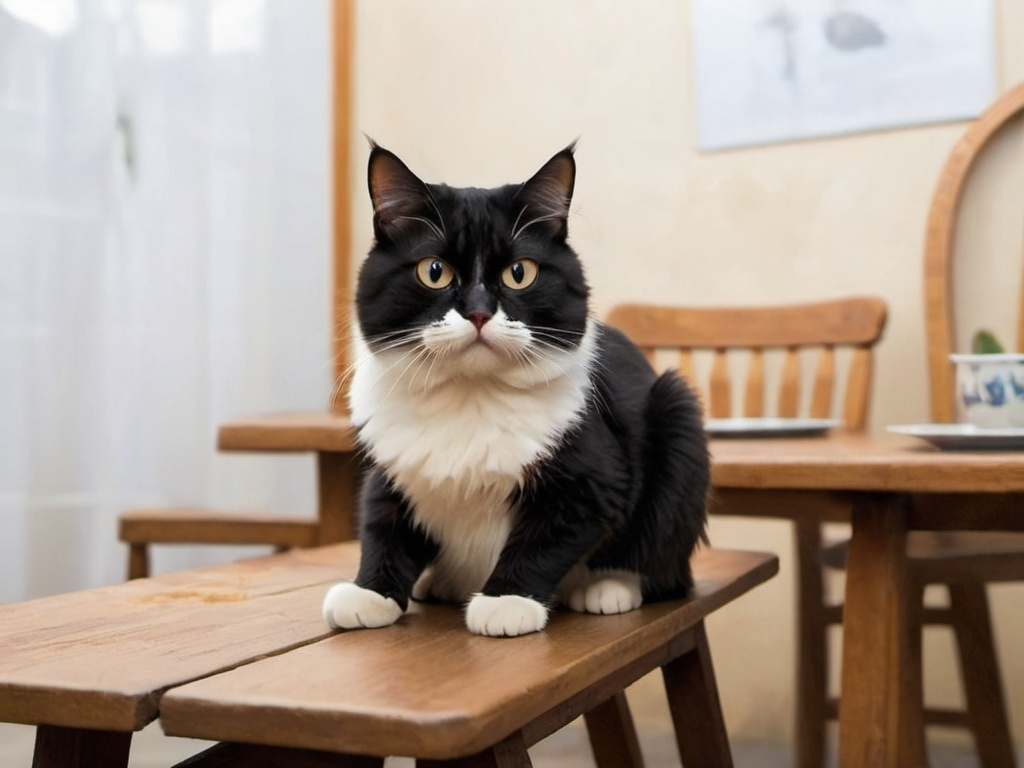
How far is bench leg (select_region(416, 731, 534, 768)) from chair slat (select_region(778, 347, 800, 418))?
132cm

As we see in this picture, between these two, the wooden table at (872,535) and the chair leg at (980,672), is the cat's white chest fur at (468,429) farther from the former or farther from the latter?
the chair leg at (980,672)

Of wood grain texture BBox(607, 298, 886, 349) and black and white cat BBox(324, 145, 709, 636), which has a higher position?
wood grain texture BBox(607, 298, 886, 349)

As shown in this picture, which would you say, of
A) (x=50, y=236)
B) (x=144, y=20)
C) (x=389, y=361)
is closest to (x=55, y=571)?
(x=50, y=236)

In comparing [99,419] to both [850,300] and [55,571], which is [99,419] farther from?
[850,300]

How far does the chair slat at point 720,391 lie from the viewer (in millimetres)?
1905

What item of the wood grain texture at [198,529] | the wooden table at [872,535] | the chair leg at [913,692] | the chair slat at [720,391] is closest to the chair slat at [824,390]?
the chair slat at [720,391]

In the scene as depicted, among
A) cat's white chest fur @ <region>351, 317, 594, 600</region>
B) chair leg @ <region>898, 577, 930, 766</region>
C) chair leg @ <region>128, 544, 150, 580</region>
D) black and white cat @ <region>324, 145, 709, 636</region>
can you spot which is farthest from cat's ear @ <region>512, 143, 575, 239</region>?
chair leg @ <region>128, 544, 150, 580</region>

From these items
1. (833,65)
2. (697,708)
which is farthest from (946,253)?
(697,708)

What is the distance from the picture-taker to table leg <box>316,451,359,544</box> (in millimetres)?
1545

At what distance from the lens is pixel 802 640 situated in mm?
1930

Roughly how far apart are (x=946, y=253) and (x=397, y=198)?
1.26m

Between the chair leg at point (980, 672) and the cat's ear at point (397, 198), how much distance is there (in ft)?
4.21

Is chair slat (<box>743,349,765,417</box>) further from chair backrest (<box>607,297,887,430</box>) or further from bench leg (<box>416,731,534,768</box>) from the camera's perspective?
bench leg (<box>416,731,534,768</box>)

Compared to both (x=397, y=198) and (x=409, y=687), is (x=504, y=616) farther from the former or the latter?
(x=397, y=198)
